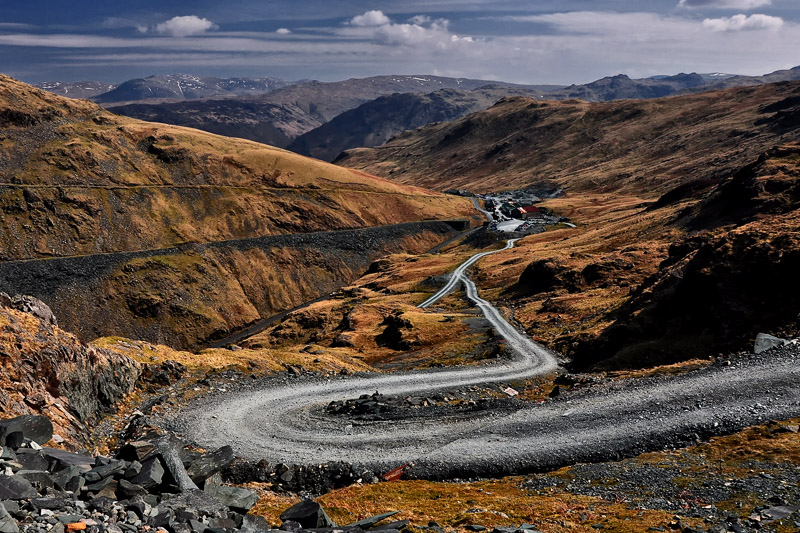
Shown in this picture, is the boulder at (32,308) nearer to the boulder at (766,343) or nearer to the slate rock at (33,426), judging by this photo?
the slate rock at (33,426)

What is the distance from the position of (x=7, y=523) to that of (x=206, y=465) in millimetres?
10610

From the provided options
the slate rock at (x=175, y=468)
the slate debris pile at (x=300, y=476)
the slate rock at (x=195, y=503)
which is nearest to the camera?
the slate rock at (x=195, y=503)

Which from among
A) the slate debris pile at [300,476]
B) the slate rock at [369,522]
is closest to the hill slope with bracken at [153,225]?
the slate debris pile at [300,476]

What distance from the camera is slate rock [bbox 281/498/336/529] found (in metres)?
18.7

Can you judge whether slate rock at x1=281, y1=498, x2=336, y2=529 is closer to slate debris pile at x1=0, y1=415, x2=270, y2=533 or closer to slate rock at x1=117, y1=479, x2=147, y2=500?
slate debris pile at x1=0, y1=415, x2=270, y2=533

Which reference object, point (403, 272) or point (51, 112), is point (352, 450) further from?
point (51, 112)

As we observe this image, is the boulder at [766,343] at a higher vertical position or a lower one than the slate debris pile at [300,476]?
higher

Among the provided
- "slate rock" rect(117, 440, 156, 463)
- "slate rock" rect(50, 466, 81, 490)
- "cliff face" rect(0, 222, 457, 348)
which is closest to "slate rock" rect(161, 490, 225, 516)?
"slate rock" rect(117, 440, 156, 463)

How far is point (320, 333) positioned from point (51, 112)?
148 metres

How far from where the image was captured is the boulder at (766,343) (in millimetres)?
35438

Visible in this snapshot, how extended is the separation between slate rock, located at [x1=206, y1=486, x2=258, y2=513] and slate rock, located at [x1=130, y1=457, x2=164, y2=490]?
2.37 meters

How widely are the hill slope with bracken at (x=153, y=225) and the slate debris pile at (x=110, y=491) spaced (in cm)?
10514

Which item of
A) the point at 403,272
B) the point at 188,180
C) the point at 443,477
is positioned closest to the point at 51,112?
the point at 188,180

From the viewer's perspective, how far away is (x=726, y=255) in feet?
151
